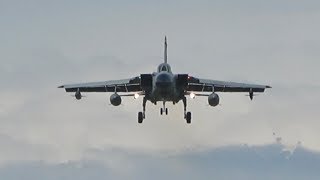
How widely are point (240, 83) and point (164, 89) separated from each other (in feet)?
→ 47.6

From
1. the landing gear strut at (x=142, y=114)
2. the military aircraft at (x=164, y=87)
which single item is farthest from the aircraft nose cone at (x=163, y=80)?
the landing gear strut at (x=142, y=114)

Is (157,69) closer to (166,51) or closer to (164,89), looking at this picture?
(164,89)

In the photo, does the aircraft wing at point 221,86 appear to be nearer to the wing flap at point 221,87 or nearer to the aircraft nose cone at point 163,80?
the wing flap at point 221,87

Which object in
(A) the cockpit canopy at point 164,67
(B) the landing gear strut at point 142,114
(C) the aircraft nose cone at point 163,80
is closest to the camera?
(C) the aircraft nose cone at point 163,80

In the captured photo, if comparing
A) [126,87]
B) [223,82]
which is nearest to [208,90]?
[223,82]

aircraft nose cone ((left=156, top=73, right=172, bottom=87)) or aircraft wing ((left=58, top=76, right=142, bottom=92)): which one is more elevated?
aircraft nose cone ((left=156, top=73, right=172, bottom=87))

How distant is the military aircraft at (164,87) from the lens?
264 feet

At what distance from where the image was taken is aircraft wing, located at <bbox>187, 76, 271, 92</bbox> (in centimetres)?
8844

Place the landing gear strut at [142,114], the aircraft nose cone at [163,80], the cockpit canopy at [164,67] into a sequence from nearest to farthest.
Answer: the aircraft nose cone at [163,80], the cockpit canopy at [164,67], the landing gear strut at [142,114]

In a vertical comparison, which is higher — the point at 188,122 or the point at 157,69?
the point at 157,69

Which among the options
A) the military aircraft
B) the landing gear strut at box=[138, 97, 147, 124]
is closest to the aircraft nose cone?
the military aircraft

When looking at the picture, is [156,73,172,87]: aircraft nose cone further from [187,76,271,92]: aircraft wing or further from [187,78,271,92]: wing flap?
[187,78,271,92]: wing flap

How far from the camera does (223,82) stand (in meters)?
90.5

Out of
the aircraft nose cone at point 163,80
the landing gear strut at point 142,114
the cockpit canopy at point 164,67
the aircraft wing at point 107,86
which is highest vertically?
the cockpit canopy at point 164,67
